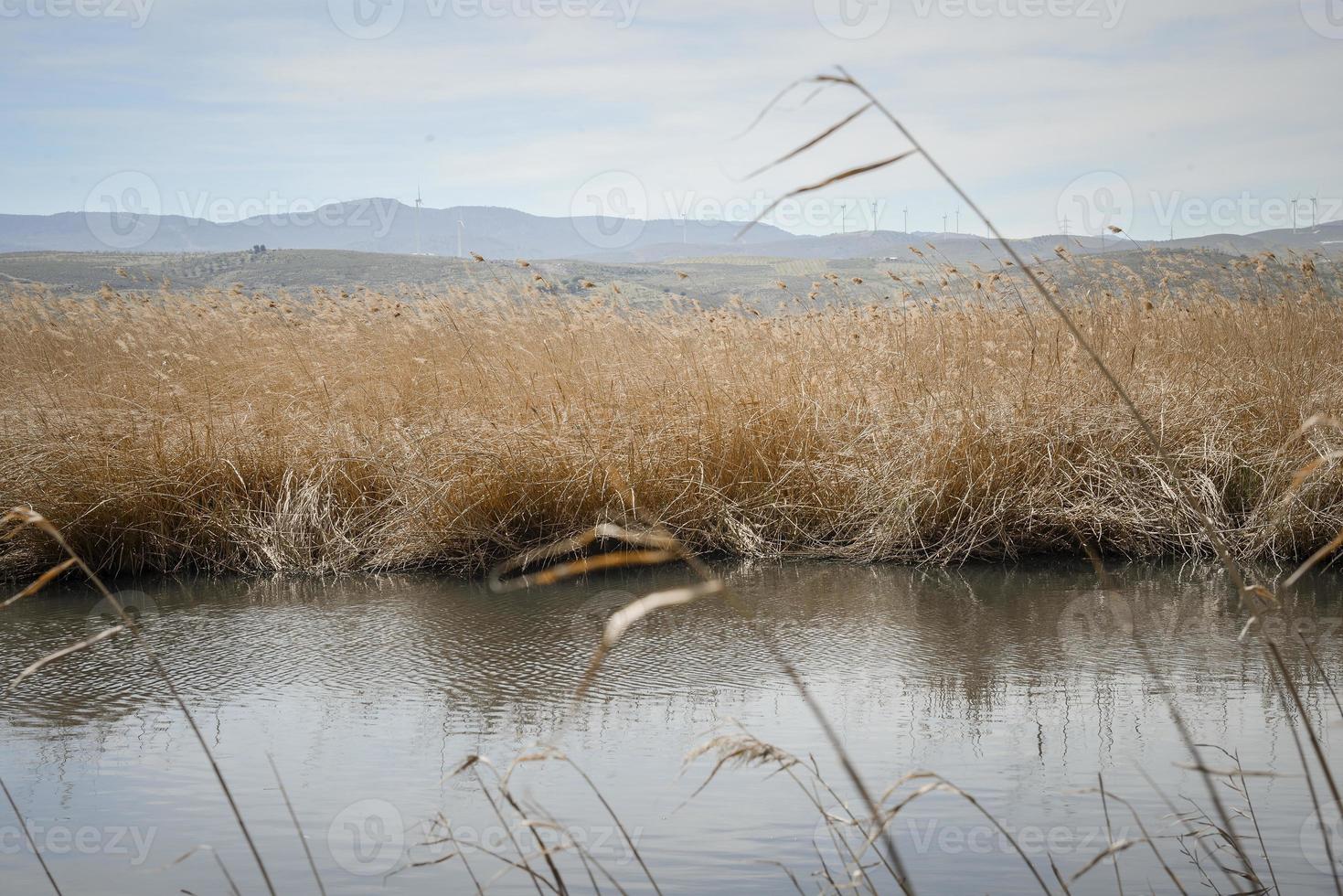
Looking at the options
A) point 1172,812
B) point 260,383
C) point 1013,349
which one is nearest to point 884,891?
point 1172,812

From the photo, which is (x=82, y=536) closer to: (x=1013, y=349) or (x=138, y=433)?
(x=138, y=433)

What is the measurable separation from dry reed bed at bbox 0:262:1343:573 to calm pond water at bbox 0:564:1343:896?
0.59m

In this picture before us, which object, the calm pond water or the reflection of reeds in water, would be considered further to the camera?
the reflection of reeds in water

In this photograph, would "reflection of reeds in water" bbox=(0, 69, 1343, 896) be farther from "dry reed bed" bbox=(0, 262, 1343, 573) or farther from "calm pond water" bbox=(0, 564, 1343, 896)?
"calm pond water" bbox=(0, 564, 1343, 896)

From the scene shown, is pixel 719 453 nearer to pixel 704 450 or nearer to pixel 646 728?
pixel 704 450

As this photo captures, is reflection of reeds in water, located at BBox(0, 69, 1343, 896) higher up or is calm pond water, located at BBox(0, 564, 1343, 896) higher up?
reflection of reeds in water, located at BBox(0, 69, 1343, 896)

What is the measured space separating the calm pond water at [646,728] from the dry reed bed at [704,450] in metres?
0.59

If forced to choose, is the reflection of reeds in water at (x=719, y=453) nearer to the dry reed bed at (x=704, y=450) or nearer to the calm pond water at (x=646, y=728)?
the dry reed bed at (x=704, y=450)

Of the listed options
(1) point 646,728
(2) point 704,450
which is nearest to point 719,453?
(2) point 704,450

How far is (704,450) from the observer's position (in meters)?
5.47

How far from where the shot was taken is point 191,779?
8.58 feet

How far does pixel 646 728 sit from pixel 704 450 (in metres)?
2.66

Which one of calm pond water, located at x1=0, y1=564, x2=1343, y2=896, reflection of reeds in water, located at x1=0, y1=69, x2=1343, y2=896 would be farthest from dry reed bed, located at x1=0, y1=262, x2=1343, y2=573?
calm pond water, located at x1=0, y1=564, x2=1343, y2=896

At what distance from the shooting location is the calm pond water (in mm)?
2186
